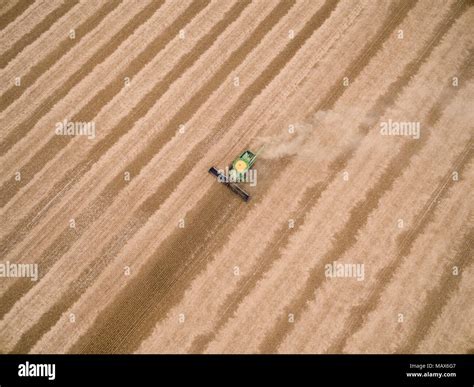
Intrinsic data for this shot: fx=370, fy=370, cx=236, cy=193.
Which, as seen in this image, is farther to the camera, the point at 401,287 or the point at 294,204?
the point at 294,204

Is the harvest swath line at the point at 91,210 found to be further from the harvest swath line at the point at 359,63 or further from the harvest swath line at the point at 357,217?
the harvest swath line at the point at 357,217

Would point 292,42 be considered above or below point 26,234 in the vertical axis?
above

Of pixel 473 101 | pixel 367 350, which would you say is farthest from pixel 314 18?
pixel 367 350

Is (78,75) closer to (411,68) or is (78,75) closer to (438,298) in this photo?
(411,68)

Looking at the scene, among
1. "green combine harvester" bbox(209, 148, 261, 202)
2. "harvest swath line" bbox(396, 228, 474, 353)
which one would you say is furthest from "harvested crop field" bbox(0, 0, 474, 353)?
"green combine harvester" bbox(209, 148, 261, 202)

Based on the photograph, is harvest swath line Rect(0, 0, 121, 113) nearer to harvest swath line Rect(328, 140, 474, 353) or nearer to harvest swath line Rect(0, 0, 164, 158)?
harvest swath line Rect(0, 0, 164, 158)

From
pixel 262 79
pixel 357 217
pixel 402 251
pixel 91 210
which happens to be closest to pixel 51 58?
A: pixel 91 210
